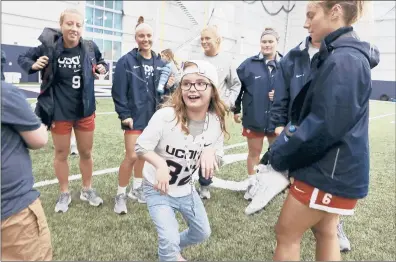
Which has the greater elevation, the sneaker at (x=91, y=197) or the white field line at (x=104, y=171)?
the sneaker at (x=91, y=197)

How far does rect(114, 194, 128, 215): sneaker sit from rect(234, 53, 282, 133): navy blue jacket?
172 cm

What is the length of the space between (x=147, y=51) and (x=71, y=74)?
2.84 ft

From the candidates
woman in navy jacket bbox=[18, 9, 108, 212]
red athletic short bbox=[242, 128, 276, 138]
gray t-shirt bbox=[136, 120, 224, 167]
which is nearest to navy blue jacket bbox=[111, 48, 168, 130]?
woman in navy jacket bbox=[18, 9, 108, 212]

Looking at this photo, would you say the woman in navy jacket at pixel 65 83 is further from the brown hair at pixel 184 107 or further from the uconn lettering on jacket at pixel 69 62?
the brown hair at pixel 184 107

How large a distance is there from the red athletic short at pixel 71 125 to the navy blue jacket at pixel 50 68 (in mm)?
76

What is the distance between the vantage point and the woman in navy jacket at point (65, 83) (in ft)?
11.7

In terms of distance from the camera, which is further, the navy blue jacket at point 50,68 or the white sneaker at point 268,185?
the navy blue jacket at point 50,68

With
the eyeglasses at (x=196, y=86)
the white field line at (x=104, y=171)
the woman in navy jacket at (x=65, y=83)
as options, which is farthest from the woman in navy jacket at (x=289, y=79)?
the white field line at (x=104, y=171)

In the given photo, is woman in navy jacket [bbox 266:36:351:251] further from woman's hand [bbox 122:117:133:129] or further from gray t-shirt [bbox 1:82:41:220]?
gray t-shirt [bbox 1:82:41:220]

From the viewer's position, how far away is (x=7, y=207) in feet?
→ 6.24

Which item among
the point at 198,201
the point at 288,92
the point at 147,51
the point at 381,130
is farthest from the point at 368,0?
the point at 381,130

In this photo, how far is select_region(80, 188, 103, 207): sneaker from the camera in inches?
158

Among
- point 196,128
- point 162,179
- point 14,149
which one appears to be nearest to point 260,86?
point 196,128

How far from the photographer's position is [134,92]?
3965 mm
